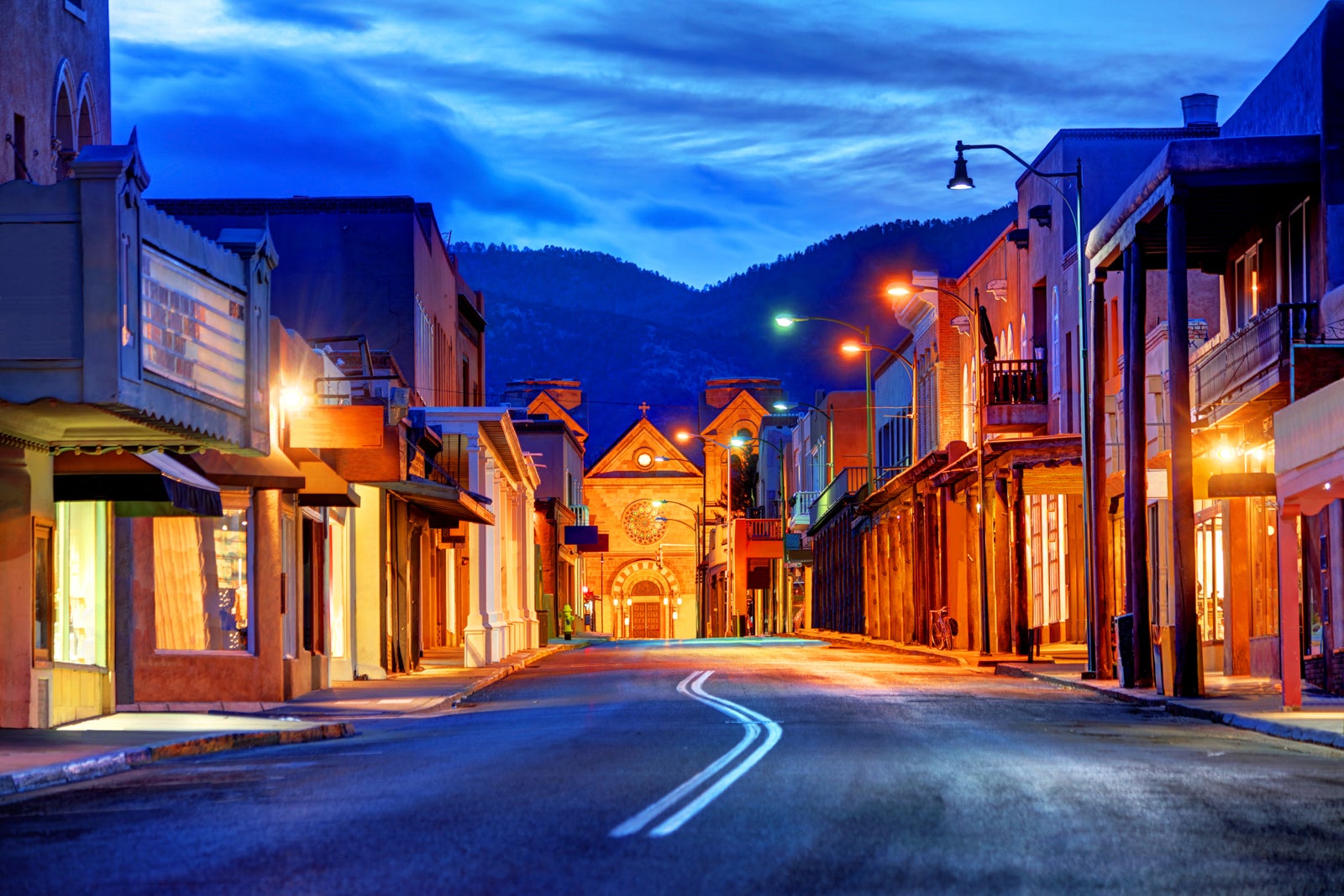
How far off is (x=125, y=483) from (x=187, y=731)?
369cm

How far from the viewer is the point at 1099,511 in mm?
29891

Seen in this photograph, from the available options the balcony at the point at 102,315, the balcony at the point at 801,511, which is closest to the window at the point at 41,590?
the balcony at the point at 102,315

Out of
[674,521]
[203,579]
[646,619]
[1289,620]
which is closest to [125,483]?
[203,579]

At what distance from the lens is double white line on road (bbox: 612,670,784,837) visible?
981 cm

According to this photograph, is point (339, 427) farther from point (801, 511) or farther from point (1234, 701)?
point (801, 511)

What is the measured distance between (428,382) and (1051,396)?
15.4 metres

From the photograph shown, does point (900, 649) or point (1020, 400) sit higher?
point (1020, 400)

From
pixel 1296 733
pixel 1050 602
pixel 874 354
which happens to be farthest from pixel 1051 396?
pixel 874 354

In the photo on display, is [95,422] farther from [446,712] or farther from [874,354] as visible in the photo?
[874,354]

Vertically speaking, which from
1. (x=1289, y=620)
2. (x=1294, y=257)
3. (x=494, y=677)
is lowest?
(x=494, y=677)

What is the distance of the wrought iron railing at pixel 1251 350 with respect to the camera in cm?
2539

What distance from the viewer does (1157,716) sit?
21.6m

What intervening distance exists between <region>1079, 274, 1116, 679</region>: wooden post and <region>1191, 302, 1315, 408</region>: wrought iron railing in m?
1.80

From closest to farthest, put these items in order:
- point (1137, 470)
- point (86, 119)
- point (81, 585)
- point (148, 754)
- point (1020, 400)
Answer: point (148, 754) < point (81, 585) < point (86, 119) < point (1137, 470) < point (1020, 400)
